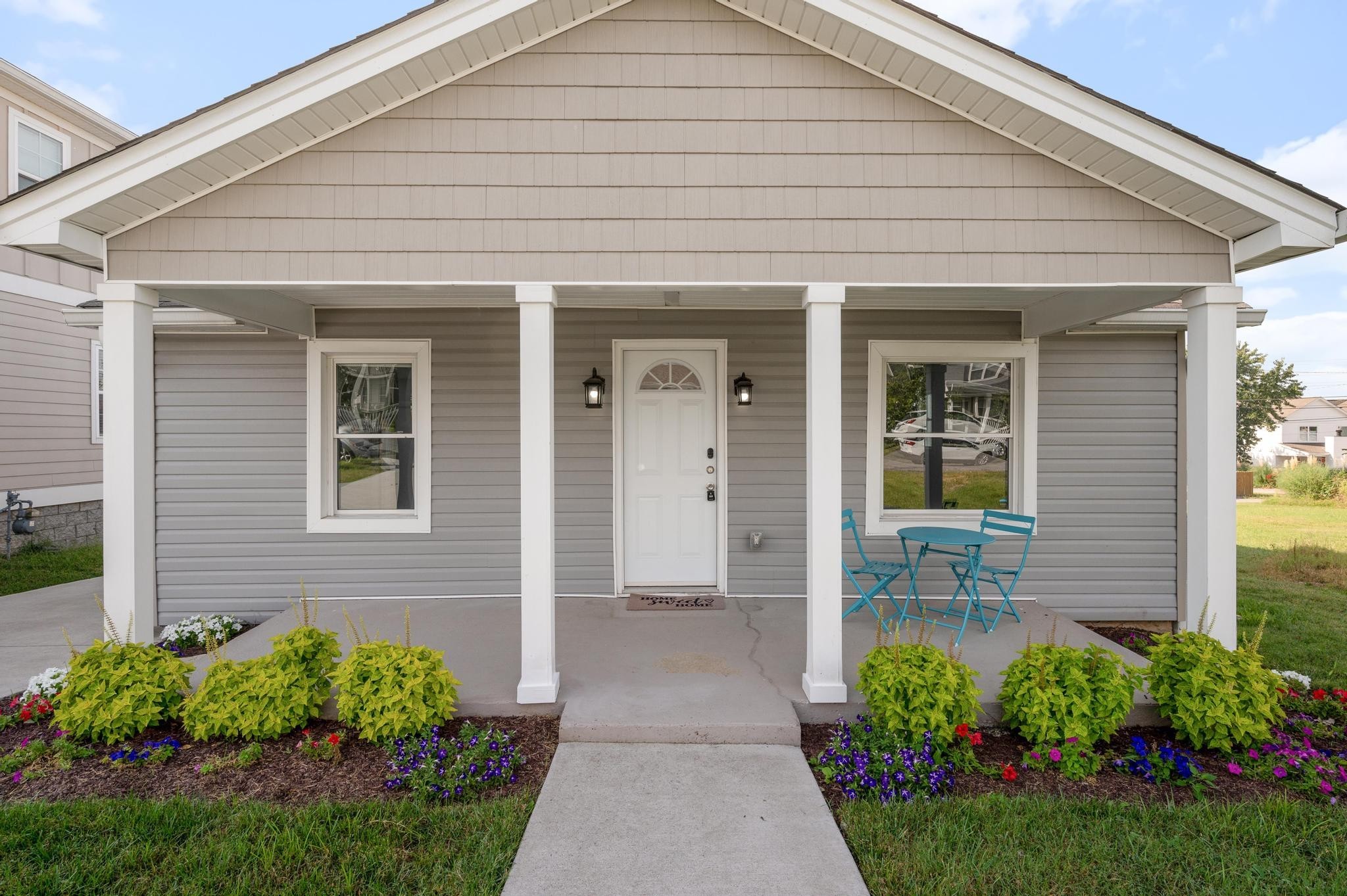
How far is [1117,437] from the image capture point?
18.1 feet

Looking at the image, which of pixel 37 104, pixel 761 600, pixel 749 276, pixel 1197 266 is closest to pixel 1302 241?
pixel 1197 266

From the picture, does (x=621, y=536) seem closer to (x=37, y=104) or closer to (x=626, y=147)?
(x=626, y=147)

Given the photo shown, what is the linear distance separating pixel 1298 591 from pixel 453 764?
848cm

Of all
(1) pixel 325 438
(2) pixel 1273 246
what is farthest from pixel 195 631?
(2) pixel 1273 246

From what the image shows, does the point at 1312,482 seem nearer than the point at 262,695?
No

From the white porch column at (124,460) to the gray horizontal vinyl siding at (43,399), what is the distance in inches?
253

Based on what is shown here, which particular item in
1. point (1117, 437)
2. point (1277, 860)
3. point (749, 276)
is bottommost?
point (1277, 860)

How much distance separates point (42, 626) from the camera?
5.47 m

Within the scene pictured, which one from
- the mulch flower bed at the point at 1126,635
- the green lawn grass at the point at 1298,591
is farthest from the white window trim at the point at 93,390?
the green lawn grass at the point at 1298,591

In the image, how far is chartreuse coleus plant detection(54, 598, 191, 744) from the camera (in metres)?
3.27

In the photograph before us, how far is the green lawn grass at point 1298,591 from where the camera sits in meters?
4.92

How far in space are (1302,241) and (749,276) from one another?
280 centimetres

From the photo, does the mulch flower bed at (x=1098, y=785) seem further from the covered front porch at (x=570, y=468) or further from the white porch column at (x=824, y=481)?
the covered front porch at (x=570, y=468)

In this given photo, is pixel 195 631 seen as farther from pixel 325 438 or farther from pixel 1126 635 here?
pixel 1126 635
